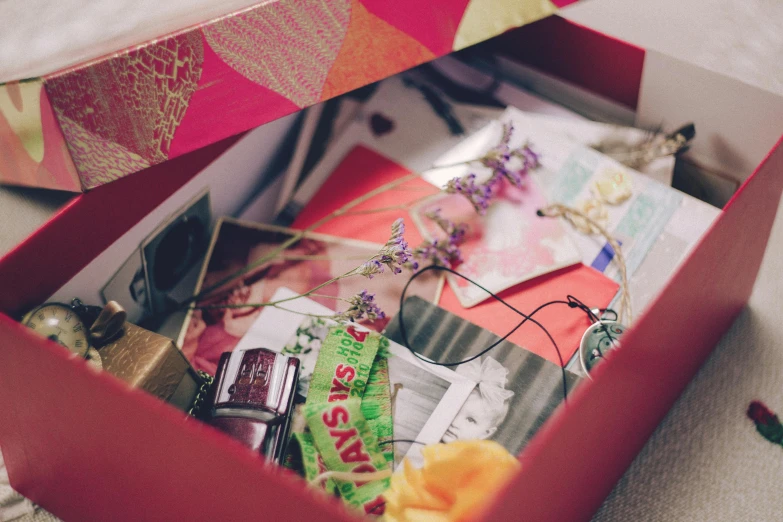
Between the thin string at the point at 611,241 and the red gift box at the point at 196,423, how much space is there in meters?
0.09

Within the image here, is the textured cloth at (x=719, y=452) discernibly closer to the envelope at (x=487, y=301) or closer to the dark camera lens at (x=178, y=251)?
the envelope at (x=487, y=301)

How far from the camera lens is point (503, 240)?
0.94 meters

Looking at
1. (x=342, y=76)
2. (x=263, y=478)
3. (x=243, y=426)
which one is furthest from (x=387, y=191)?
(x=263, y=478)

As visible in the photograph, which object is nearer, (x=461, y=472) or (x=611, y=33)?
(x=461, y=472)

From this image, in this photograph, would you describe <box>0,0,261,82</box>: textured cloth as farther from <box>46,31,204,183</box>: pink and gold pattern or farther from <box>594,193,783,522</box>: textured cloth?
<box>594,193,783,522</box>: textured cloth

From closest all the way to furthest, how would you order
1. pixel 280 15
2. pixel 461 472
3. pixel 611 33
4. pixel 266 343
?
pixel 461 472, pixel 280 15, pixel 266 343, pixel 611 33

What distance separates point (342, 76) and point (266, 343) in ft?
1.15

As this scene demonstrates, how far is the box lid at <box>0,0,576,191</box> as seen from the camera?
26.1 inches

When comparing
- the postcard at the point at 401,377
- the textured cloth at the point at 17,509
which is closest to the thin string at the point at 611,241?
the postcard at the point at 401,377

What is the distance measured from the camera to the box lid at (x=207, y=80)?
0.66m

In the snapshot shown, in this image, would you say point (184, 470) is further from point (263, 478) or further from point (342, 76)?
point (342, 76)

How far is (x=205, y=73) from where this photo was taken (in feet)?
2.37

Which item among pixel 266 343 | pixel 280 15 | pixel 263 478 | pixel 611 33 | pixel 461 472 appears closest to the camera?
pixel 263 478

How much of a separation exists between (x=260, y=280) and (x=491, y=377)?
35 centimetres
